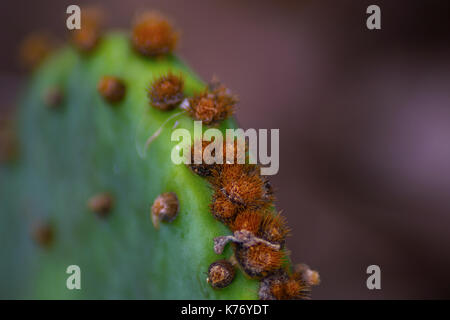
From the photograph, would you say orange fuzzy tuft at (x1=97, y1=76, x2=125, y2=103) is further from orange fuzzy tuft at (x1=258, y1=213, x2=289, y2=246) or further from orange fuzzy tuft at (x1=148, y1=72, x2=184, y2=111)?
orange fuzzy tuft at (x1=258, y1=213, x2=289, y2=246)

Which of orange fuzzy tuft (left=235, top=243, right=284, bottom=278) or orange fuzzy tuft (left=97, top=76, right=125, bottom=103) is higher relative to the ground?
orange fuzzy tuft (left=97, top=76, right=125, bottom=103)

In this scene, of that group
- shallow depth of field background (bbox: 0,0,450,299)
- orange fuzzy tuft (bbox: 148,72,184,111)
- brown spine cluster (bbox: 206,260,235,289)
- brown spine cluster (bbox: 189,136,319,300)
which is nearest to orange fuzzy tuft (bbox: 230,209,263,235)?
brown spine cluster (bbox: 189,136,319,300)

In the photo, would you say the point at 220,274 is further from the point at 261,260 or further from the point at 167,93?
the point at 167,93

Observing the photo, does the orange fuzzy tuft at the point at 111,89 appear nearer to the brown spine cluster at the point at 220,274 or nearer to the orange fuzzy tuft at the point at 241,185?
the orange fuzzy tuft at the point at 241,185

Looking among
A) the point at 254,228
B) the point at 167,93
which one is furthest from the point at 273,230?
the point at 167,93

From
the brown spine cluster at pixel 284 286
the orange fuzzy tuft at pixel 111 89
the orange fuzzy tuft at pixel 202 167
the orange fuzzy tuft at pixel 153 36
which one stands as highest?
the orange fuzzy tuft at pixel 153 36

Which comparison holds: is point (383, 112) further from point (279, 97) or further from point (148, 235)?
point (148, 235)

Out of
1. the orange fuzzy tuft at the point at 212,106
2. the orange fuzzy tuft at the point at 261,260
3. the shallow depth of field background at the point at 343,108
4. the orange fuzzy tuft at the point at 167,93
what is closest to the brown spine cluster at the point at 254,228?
the orange fuzzy tuft at the point at 261,260
